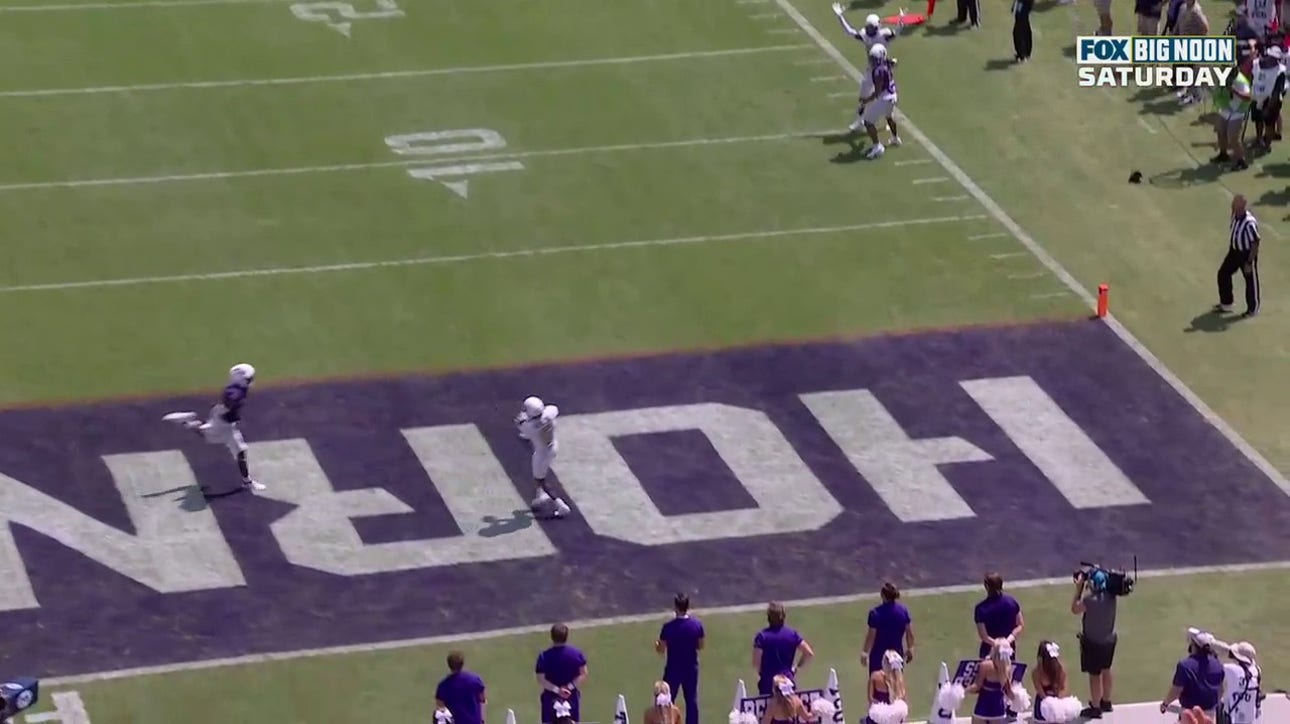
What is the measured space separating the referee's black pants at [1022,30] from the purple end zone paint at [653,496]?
8.67 m

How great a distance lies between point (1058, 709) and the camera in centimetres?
2342

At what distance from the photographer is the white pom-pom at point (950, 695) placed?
23.3 meters

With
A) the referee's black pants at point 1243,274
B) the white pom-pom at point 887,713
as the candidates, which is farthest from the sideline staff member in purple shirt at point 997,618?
the referee's black pants at point 1243,274

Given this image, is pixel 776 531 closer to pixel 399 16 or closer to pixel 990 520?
pixel 990 520

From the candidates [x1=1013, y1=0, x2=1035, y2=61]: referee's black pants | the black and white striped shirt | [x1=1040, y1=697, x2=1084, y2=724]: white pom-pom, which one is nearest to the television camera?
[x1=1040, y1=697, x2=1084, y2=724]: white pom-pom

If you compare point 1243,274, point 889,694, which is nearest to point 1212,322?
point 1243,274

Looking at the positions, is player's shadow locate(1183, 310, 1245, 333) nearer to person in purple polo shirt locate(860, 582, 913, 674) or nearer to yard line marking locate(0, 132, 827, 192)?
yard line marking locate(0, 132, 827, 192)

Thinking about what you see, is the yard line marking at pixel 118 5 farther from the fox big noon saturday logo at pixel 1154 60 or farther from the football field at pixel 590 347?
the fox big noon saturday logo at pixel 1154 60

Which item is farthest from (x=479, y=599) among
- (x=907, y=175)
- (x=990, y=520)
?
(x=907, y=175)

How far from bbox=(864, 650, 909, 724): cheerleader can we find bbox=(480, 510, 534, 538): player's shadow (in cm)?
588

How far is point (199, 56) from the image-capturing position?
4003 centimetres

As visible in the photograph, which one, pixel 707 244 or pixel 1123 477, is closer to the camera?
pixel 1123 477

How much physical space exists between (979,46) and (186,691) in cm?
2008

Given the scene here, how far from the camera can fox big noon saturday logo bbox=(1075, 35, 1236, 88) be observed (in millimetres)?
39812
